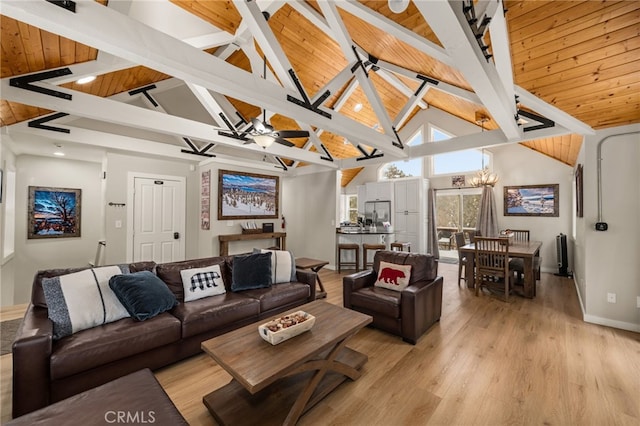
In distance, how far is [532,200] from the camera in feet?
20.4

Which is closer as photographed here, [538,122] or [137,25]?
[137,25]

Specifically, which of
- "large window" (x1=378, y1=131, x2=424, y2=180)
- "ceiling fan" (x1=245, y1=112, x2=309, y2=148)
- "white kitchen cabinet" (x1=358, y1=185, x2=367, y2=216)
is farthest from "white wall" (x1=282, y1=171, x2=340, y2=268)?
"ceiling fan" (x1=245, y1=112, x2=309, y2=148)

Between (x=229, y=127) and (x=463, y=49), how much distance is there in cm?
390

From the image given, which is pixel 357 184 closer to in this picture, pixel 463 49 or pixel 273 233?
pixel 273 233

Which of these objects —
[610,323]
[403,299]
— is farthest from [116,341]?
[610,323]

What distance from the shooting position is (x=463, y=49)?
1.82 metres

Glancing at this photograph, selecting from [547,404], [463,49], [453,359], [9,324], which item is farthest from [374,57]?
[9,324]

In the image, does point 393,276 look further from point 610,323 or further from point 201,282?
point 610,323

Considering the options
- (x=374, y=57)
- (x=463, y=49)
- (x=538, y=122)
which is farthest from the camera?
(x=374, y=57)

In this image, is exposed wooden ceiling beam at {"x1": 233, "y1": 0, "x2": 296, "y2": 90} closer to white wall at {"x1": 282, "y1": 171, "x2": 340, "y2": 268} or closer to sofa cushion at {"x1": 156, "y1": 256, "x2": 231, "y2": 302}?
sofa cushion at {"x1": 156, "y1": 256, "x2": 231, "y2": 302}

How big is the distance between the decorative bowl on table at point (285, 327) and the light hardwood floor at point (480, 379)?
56 centimetres

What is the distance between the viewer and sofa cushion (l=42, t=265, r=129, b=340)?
2027 millimetres

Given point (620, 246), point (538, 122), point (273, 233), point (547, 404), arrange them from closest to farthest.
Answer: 1. point (547, 404)
2. point (620, 246)
3. point (538, 122)
4. point (273, 233)

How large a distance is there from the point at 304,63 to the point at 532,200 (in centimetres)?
607
